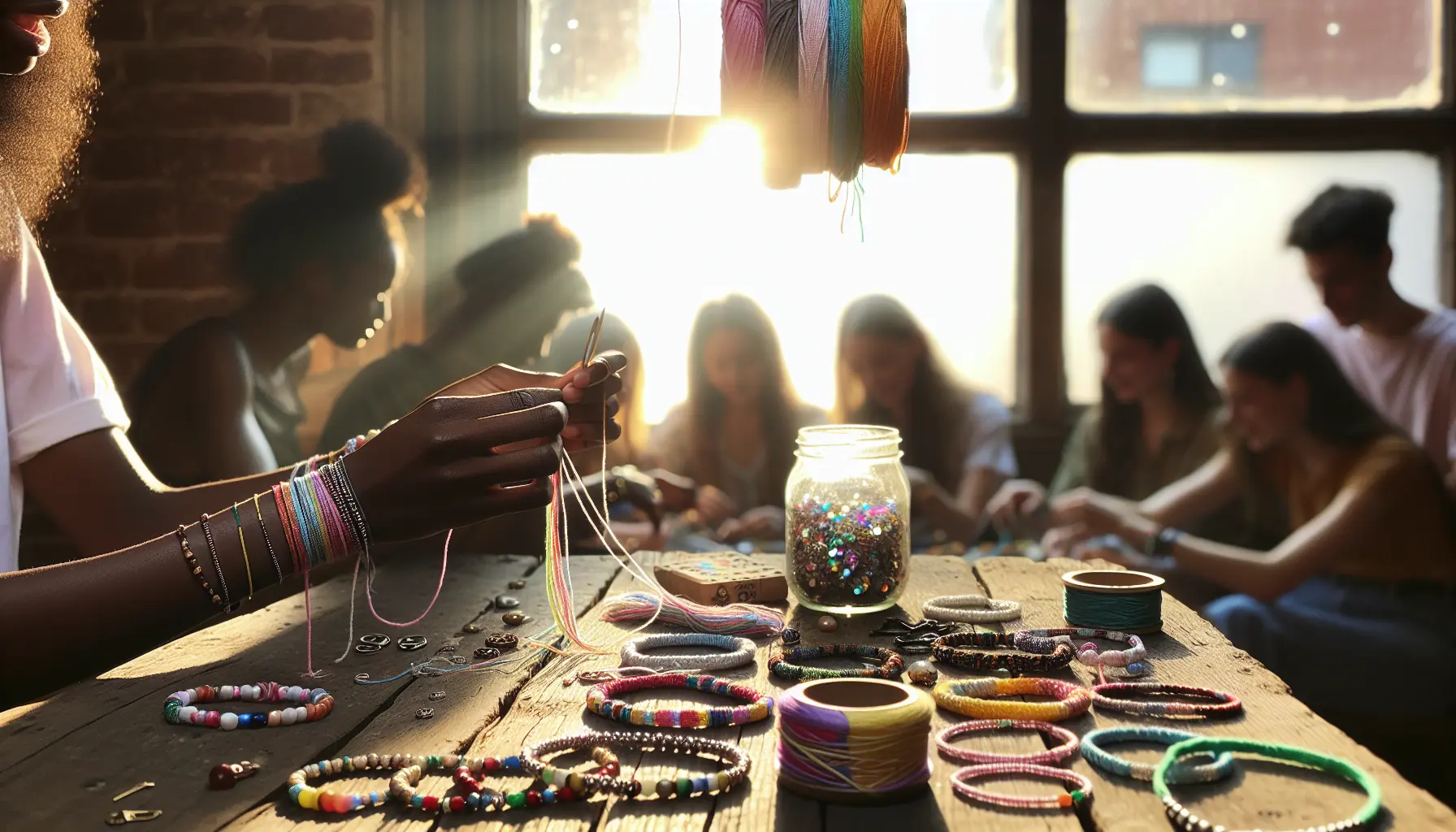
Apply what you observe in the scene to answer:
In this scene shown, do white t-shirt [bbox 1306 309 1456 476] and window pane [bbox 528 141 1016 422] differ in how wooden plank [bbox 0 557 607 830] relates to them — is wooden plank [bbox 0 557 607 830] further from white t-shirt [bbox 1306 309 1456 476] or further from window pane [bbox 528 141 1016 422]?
white t-shirt [bbox 1306 309 1456 476]

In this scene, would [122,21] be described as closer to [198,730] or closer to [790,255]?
[790,255]

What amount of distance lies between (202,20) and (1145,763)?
2.78 meters

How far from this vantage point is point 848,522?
4.14ft

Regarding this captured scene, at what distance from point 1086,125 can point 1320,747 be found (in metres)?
2.34

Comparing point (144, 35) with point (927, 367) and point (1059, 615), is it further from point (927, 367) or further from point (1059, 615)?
point (1059, 615)

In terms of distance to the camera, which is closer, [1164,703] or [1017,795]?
[1017,795]

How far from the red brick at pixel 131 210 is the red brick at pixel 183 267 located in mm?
49

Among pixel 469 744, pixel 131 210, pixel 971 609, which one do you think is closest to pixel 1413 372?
pixel 971 609

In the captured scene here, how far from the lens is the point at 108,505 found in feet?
4.52

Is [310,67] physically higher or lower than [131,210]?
higher

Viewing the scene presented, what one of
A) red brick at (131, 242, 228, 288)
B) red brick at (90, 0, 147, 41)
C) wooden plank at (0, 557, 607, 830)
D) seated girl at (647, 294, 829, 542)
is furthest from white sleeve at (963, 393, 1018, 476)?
red brick at (90, 0, 147, 41)

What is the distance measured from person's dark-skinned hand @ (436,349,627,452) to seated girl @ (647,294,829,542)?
1453mm

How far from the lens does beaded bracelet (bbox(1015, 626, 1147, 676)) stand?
108cm

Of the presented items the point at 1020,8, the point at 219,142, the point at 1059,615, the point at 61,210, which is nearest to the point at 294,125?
the point at 219,142
